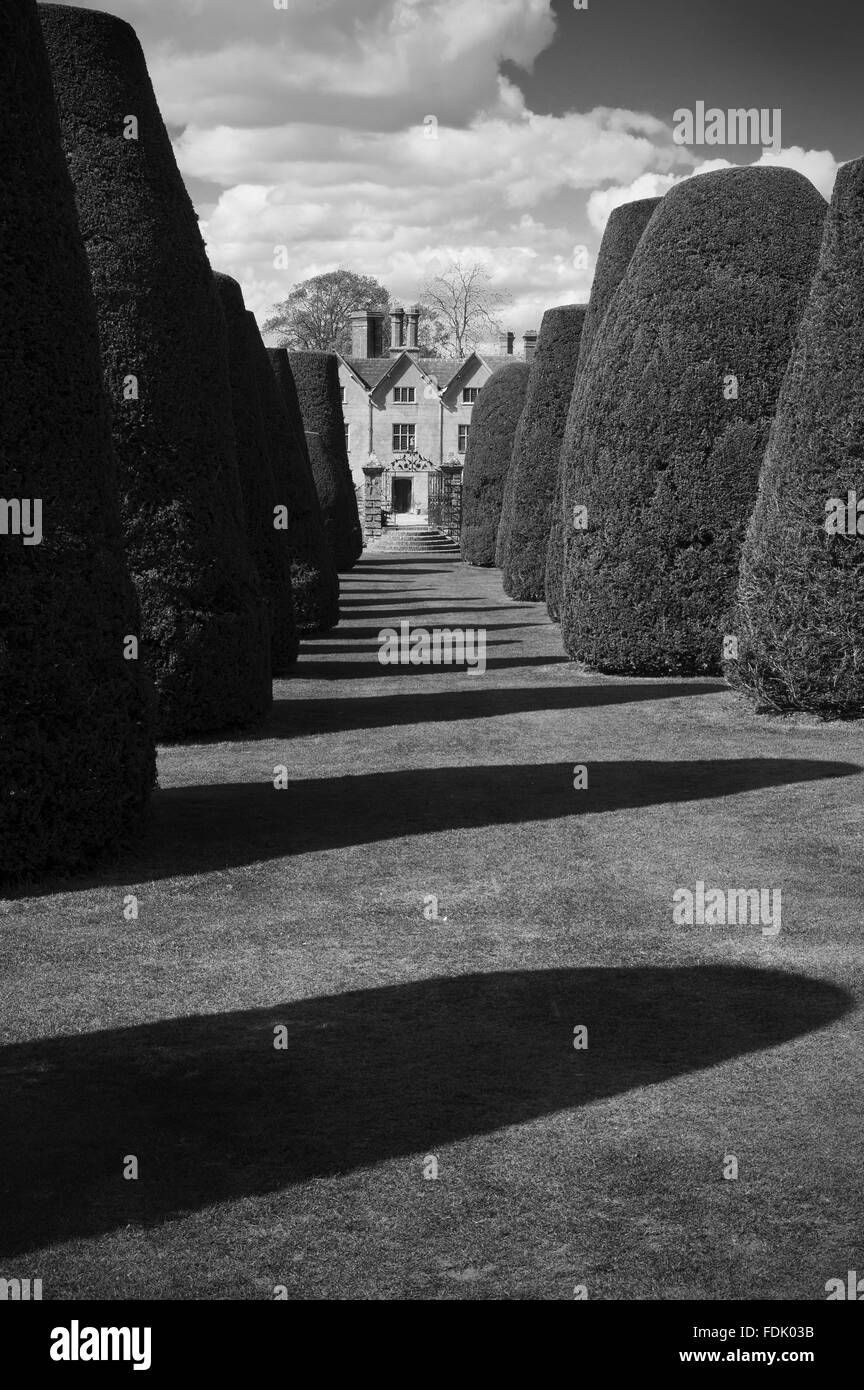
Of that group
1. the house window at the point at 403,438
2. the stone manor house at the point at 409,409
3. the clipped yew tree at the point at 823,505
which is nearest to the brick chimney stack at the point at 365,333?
the stone manor house at the point at 409,409

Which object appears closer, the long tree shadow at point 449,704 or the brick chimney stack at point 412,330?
the long tree shadow at point 449,704

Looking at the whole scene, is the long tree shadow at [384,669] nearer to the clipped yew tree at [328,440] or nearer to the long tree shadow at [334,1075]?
the long tree shadow at [334,1075]

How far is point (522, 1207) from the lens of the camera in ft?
14.6

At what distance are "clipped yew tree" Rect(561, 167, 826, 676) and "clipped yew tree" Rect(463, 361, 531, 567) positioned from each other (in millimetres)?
22228

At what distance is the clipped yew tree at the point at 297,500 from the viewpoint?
786 inches

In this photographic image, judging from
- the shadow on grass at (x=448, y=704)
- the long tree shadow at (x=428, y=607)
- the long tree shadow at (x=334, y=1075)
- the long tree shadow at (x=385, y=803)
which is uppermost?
the long tree shadow at (x=428, y=607)

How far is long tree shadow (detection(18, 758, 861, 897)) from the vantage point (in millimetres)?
9039

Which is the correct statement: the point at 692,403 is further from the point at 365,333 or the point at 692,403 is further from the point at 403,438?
the point at 365,333

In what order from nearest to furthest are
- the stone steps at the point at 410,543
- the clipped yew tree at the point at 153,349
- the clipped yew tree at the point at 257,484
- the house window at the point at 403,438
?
the clipped yew tree at the point at 153,349 → the clipped yew tree at the point at 257,484 → the stone steps at the point at 410,543 → the house window at the point at 403,438

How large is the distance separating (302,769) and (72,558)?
3.94 meters

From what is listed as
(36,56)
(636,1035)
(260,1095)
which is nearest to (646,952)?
(636,1035)

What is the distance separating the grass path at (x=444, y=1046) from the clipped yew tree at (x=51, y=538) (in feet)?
1.71

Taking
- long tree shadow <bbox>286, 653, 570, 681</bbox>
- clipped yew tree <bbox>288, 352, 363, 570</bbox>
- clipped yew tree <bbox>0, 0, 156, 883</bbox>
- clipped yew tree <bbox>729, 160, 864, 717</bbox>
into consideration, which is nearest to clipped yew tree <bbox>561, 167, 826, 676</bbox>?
long tree shadow <bbox>286, 653, 570, 681</bbox>
